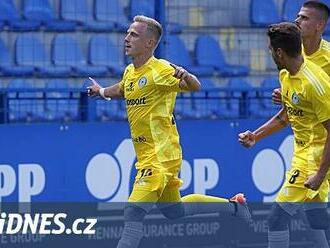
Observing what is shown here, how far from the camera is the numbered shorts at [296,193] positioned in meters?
9.06

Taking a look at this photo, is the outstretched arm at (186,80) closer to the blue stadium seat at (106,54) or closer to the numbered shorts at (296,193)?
the numbered shorts at (296,193)

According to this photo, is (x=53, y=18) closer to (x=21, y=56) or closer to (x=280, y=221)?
(x=21, y=56)

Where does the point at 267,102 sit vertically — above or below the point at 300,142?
below

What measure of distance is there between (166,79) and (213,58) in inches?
164

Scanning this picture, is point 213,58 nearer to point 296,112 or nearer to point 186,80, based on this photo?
point 186,80

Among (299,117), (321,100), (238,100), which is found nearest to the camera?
(321,100)

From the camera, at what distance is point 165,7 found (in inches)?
522

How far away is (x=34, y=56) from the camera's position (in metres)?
13.1

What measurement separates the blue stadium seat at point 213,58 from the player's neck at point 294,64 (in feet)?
15.5

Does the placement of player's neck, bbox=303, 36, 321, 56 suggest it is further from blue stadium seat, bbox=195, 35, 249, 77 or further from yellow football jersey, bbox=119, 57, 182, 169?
blue stadium seat, bbox=195, 35, 249, 77

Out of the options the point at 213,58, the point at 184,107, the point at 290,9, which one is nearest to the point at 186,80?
the point at 184,107

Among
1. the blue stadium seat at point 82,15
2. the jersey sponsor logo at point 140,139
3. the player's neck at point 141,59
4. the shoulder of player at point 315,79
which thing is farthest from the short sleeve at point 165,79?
the blue stadium seat at point 82,15

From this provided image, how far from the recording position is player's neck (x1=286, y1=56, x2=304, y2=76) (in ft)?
29.3

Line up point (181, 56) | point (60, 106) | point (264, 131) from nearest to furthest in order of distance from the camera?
point (264, 131)
point (60, 106)
point (181, 56)
